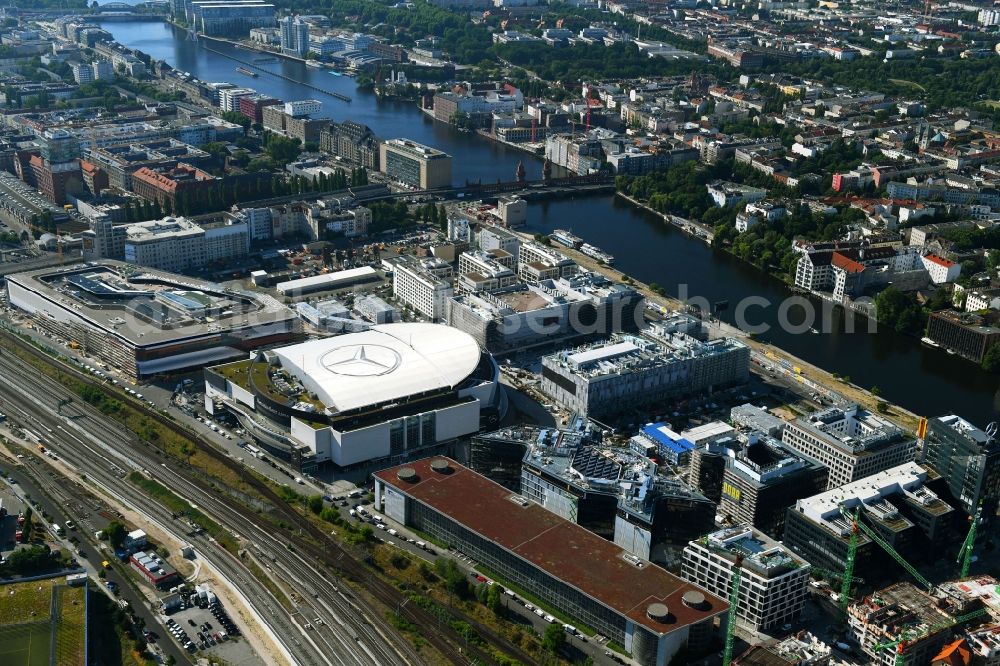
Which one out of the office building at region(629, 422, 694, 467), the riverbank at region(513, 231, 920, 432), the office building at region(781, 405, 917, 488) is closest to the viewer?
the office building at region(781, 405, 917, 488)

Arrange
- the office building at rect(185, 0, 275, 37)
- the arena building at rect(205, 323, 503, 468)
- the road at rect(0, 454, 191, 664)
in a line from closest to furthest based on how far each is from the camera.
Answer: the road at rect(0, 454, 191, 664) → the arena building at rect(205, 323, 503, 468) → the office building at rect(185, 0, 275, 37)

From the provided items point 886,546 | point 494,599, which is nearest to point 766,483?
point 886,546

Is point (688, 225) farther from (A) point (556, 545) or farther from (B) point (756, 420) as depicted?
(A) point (556, 545)

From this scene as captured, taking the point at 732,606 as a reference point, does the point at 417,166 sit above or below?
above

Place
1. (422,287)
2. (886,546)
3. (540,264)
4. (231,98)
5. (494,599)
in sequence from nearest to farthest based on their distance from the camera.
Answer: (494,599), (886,546), (422,287), (540,264), (231,98)

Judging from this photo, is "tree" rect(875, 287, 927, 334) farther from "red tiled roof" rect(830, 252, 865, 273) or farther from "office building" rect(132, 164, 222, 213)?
"office building" rect(132, 164, 222, 213)

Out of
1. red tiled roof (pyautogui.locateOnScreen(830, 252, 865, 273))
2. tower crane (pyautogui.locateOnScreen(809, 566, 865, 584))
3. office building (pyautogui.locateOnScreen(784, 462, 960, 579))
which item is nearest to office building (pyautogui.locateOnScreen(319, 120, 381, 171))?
red tiled roof (pyautogui.locateOnScreen(830, 252, 865, 273))
